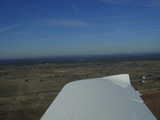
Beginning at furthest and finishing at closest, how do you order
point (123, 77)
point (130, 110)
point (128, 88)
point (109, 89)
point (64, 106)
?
point (123, 77), point (128, 88), point (109, 89), point (64, 106), point (130, 110)

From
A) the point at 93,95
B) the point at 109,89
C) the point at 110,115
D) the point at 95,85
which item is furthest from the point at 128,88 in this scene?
the point at 110,115

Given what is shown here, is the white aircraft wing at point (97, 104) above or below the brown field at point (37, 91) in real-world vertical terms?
above

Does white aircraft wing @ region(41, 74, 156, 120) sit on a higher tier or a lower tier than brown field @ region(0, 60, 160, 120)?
higher

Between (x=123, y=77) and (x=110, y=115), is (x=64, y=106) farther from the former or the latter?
(x=123, y=77)

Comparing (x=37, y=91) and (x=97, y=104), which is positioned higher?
(x=97, y=104)

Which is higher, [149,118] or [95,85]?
[95,85]

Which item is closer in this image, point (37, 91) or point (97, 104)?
point (97, 104)

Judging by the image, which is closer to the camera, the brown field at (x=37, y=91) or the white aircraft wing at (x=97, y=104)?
the white aircraft wing at (x=97, y=104)

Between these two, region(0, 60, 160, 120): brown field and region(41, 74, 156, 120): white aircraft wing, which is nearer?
region(41, 74, 156, 120): white aircraft wing
